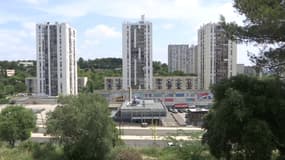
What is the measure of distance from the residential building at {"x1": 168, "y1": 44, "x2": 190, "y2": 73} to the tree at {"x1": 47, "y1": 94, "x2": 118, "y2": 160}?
176 feet

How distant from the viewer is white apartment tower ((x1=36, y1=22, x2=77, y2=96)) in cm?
4344

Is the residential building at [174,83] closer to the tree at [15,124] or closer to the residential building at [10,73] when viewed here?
the tree at [15,124]

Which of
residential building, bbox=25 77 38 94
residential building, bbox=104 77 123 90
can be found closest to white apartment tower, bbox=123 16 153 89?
residential building, bbox=104 77 123 90

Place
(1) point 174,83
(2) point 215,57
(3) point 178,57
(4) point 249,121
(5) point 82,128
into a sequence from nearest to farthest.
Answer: (4) point 249,121, (5) point 82,128, (2) point 215,57, (1) point 174,83, (3) point 178,57

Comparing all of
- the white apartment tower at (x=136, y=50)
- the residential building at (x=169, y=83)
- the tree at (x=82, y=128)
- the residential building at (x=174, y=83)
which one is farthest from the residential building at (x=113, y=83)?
the tree at (x=82, y=128)

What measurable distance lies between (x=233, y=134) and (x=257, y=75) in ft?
5.80

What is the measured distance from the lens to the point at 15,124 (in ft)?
57.1

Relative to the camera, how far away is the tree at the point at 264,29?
6477mm

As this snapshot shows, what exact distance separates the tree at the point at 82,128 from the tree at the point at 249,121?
4.51 m

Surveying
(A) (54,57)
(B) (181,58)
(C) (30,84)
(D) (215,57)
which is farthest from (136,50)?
(B) (181,58)

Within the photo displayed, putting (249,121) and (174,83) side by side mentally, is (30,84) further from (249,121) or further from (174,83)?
(249,121)

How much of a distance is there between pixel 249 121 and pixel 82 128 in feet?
19.6

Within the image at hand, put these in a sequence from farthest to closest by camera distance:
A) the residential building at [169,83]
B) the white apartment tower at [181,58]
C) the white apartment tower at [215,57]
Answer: the white apartment tower at [181,58], the residential building at [169,83], the white apartment tower at [215,57]

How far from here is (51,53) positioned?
1724 inches
